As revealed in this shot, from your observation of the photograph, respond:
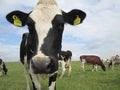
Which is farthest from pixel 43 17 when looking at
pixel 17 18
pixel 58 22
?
pixel 17 18

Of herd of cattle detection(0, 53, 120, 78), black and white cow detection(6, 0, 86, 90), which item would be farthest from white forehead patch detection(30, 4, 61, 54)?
herd of cattle detection(0, 53, 120, 78)

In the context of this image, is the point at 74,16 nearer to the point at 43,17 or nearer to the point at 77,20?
the point at 77,20

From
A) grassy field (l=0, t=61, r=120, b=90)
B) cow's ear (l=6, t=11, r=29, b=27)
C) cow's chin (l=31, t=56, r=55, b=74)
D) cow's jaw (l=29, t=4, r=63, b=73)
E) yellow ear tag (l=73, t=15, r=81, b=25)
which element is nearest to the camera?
cow's chin (l=31, t=56, r=55, b=74)

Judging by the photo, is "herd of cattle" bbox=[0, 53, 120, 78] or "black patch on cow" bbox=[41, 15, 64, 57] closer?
"black patch on cow" bbox=[41, 15, 64, 57]

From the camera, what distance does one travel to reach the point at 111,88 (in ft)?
52.5

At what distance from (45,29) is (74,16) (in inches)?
62.6

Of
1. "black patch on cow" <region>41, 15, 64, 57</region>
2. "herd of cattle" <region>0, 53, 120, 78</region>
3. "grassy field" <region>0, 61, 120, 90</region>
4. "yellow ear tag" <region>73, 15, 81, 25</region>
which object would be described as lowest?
"grassy field" <region>0, 61, 120, 90</region>

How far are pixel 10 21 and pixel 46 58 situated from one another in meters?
2.77

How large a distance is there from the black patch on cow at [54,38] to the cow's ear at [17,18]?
1.18 meters

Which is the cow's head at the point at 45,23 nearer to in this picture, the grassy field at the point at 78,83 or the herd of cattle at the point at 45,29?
the herd of cattle at the point at 45,29

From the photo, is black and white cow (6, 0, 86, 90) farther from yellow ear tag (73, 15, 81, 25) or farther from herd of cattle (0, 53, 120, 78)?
herd of cattle (0, 53, 120, 78)

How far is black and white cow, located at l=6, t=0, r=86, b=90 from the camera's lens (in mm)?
6707

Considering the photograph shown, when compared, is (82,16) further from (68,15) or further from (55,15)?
(55,15)

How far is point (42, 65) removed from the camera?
21.5ft
